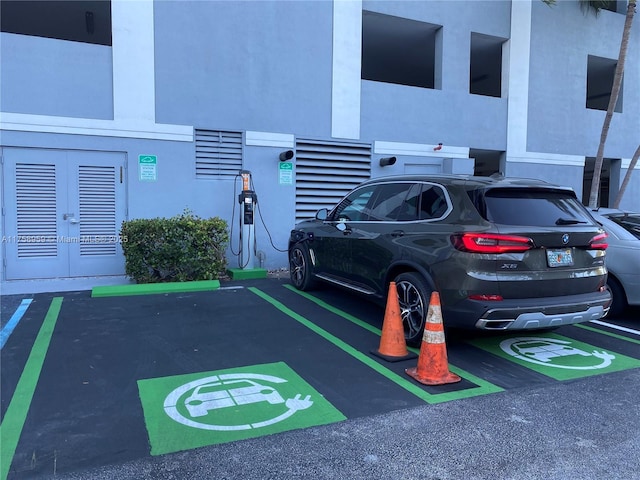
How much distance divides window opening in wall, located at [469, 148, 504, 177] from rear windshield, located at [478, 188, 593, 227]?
6.83 m

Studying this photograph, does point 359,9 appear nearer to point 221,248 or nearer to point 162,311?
point 221,248

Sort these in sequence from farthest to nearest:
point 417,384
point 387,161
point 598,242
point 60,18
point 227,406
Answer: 1. point 60,18
2. point 387,161
3. point 598,242
4. point 417,384
5. point 227,406

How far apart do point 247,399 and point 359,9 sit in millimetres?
9195

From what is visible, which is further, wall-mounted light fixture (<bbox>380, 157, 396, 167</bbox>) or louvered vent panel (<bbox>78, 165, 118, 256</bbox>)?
wall-mounted light fixture (<bbox>380, 157, 396, 167</bbox>)

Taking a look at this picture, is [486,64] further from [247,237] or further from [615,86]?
[247,237]

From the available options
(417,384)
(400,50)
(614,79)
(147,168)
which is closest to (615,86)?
(614,79)

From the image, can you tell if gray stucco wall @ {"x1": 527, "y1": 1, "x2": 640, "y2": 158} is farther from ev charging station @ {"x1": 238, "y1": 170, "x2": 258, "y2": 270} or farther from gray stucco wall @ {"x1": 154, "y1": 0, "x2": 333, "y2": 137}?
ev charging station @ {"x1": 238, "y1": 170, "x2": 258, "y2": 270}

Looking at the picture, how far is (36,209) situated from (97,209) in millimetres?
965

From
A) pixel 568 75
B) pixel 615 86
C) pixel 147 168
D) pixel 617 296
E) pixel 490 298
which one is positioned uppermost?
pixel 568 75

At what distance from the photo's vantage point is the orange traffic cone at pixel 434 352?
405 cm

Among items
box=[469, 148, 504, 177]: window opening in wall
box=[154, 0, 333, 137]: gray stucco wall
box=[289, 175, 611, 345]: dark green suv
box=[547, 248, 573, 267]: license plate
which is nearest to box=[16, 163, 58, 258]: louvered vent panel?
box=[154, 0, 333, 137]: gray stucco wall

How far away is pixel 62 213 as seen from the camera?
8.26m

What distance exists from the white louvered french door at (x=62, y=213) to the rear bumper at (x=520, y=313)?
262 inches

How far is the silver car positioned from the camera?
19.3 ft
